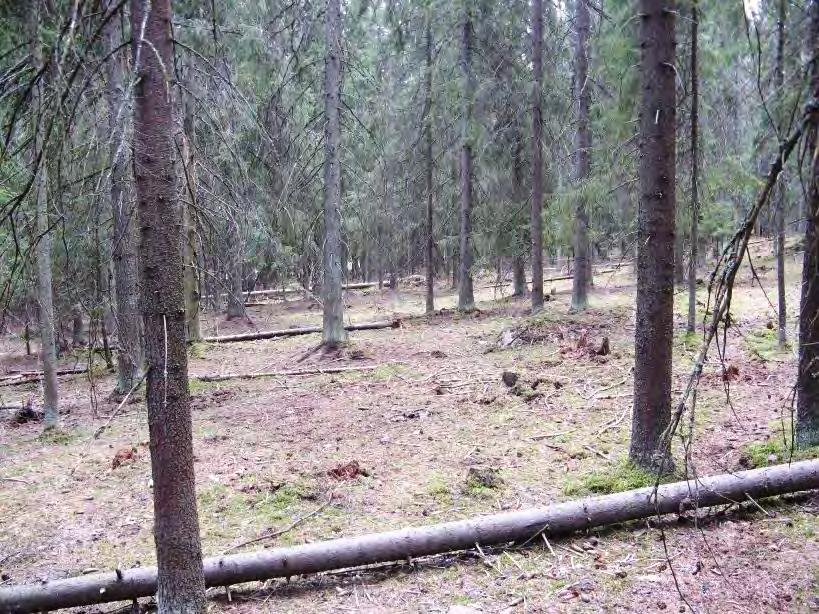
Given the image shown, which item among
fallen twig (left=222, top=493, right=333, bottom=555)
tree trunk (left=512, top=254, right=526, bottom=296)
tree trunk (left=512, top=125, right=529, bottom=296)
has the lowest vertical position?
fallen twig (left=222, top=493, right=333, bottom=555)

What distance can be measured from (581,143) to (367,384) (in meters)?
8.74

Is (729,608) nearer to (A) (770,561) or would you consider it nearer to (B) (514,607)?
(A) (770,561)

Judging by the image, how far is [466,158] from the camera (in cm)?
1784

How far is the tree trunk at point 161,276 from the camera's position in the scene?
3170 millimetres

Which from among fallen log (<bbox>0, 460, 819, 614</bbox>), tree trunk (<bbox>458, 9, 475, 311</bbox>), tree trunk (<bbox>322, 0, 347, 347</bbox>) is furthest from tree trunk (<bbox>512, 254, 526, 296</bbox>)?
fallen log (<bbox>0, 460, 819, 614</bbox>)

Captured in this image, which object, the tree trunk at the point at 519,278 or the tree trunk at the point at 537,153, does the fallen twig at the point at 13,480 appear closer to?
the tree trunk at the point at 537,153

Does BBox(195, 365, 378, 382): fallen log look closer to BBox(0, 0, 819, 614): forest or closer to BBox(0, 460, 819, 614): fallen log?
BBox(0, 0, 819, 614): forest

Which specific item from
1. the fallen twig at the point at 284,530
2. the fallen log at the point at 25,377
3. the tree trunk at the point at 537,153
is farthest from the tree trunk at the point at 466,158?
the fallen twig at the point at 284,530

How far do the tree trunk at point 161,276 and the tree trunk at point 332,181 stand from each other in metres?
8.65

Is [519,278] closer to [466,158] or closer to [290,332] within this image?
[466,158]

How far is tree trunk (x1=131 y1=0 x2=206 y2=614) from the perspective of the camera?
317 cm

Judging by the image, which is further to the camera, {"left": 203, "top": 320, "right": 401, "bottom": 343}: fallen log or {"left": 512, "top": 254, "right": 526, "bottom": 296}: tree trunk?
{"left": 512, "top": 254, "right": 526, "bottom": 296}: tree trunk

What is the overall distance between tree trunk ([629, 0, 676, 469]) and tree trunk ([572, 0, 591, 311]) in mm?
9470

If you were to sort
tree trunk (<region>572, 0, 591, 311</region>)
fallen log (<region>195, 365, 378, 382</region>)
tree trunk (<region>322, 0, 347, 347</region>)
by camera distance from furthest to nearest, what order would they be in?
tree trunk (<region>572, 0, 591, 311</region>)
tree trunk (<region>322, 0, 347, 347</region>)
fallen log (<region>195, 365, 378, 382</region>)
